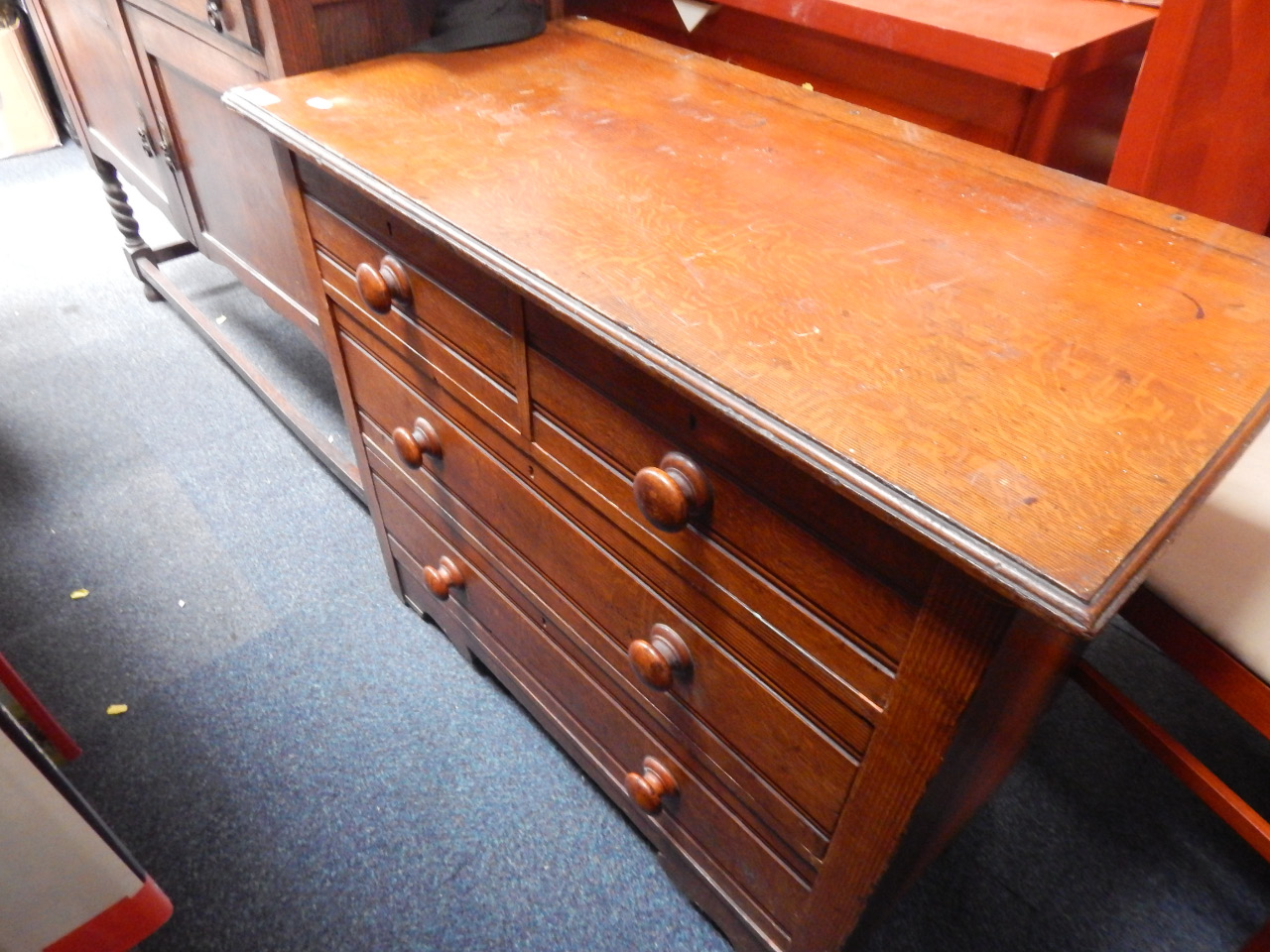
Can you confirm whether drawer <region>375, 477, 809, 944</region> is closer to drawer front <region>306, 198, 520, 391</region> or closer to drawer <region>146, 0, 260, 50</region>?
drawer front <region>306, 198, 520, 391</region>

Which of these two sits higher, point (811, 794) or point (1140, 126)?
point (1140, 126)

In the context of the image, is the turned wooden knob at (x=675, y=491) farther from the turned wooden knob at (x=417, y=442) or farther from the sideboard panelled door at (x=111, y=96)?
the sideboard panelled door at (x=111, y=96)

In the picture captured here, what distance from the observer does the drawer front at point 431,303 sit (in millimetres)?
804

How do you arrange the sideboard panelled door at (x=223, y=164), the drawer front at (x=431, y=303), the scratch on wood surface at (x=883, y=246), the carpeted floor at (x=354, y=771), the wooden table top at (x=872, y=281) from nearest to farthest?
1. the wooden table top at (x=872, y=281)
2. the scratch on wood surface at (x=883, y=246)
3. the drawer front at (x=431, y=303)
4. the carpeted floor at (x=354, y=771)
5. the sideboard panelled door at (x=223, y=164)

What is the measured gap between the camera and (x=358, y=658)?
4.64 ft

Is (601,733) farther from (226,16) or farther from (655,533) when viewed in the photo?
(226,16)

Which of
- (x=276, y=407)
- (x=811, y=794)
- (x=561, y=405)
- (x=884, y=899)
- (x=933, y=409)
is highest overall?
(x=933, y=409)

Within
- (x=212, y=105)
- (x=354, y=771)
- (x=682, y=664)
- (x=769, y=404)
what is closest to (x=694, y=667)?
(x=682, y=664)

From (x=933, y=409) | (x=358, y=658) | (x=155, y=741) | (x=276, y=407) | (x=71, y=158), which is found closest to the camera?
(x=933, y=409)

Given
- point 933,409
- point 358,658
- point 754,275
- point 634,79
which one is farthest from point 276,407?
point 933,409

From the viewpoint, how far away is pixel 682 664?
0.80 m

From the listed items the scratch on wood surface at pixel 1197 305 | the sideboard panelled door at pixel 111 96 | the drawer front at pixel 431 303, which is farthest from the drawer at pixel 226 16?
the scratch on wood surface at pixel 1197 305

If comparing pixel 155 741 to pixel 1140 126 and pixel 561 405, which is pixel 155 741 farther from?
pixel 1140 126

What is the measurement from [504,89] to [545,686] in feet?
2.53
